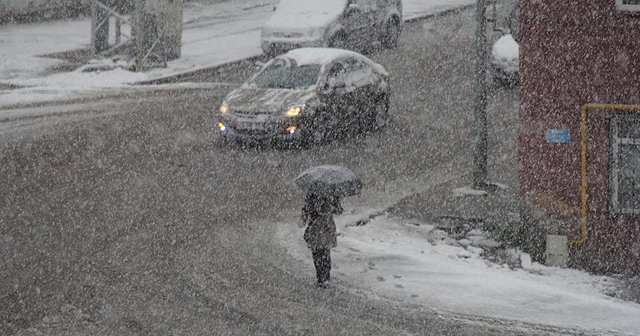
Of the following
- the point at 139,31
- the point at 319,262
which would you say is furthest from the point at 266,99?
the point at 139,31

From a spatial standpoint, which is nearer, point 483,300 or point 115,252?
point 483,300

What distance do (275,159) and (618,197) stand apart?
264 inches

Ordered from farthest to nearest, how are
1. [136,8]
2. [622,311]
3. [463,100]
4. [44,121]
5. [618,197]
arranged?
1. [136,8]
2. [463,100]
3. [44,121]
4. [618,197]
5. [622,311]

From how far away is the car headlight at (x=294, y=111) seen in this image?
19438 millimetres

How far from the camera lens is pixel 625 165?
1426 centimetres

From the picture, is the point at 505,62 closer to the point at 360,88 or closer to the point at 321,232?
the point at 360,88

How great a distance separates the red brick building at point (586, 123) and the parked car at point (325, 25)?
1349cm

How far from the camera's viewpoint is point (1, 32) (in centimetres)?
3241

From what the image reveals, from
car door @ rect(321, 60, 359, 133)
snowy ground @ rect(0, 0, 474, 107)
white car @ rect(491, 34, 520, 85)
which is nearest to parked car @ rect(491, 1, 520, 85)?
white car @ rect(491, 34, 520, 85)

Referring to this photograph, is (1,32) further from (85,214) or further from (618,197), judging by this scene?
(618,197)

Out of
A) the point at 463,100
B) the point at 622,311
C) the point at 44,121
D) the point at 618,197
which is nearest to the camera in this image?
the point at 622,311

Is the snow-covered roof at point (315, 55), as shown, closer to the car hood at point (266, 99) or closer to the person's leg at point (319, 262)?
the car hood at point (266, 99)

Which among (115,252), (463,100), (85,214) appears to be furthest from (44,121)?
(463,100)

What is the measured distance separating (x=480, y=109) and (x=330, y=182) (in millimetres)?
6416
